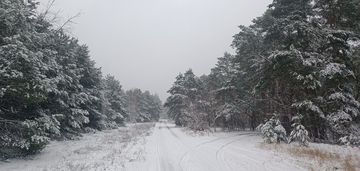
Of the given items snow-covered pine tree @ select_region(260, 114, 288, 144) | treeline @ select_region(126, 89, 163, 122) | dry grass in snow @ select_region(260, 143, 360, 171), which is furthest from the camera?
treeline @ select_region(126, 89, 163, 122)

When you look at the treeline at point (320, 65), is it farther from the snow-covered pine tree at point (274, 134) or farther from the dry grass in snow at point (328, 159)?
the dry grass in snow at point (328, 159)

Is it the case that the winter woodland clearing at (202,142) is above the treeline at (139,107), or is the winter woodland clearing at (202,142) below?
below

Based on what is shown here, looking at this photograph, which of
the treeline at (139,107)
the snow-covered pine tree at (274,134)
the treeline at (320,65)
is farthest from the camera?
the treeline at (139,107)

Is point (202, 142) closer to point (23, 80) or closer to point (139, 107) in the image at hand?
point (23, 80)

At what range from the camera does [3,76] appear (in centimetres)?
1378

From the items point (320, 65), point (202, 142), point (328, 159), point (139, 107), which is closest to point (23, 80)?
point (328, 159)

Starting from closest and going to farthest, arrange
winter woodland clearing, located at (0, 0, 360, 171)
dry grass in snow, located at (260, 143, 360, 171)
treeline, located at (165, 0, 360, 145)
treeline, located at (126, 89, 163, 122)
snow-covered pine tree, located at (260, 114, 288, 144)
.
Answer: dry grass in snow, located at (260, 143, 360, 171) < winter woodland clearing, located at (0, 0, 360, 171) < treeline, located at (165, 0, 360, 145) < snow-covered pine tree, located at (260, 114, 288, 144) < treeline, located at (126, 89, 163, 122)

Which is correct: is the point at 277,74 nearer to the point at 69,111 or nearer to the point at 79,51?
the point at 69,111

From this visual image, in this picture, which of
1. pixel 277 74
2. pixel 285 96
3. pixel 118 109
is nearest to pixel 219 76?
pixel 118 109

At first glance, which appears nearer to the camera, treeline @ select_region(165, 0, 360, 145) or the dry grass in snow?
the dry grass in snow

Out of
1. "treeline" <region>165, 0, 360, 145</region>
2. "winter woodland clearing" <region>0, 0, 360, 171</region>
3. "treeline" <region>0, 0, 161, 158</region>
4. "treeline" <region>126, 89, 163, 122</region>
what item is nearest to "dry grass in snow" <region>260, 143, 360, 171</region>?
"winter woodland clearing" <region>0, 0, 360, 171</region>

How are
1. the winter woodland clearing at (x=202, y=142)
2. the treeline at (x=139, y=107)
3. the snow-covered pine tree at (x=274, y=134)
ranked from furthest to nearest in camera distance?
the treeline at (x=139, y=107) → the snow-covered pine tree at (x=274, y=134) → the winter woodland clearing at (x=202, y=142)

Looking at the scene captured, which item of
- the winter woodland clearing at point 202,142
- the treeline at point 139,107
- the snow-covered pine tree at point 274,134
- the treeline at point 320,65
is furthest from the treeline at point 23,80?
the treeline at point 139,107

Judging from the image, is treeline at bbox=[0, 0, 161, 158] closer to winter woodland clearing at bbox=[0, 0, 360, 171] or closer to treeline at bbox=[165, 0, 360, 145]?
winter woodland clearing at bbox=[0, 0, 360, 171]
